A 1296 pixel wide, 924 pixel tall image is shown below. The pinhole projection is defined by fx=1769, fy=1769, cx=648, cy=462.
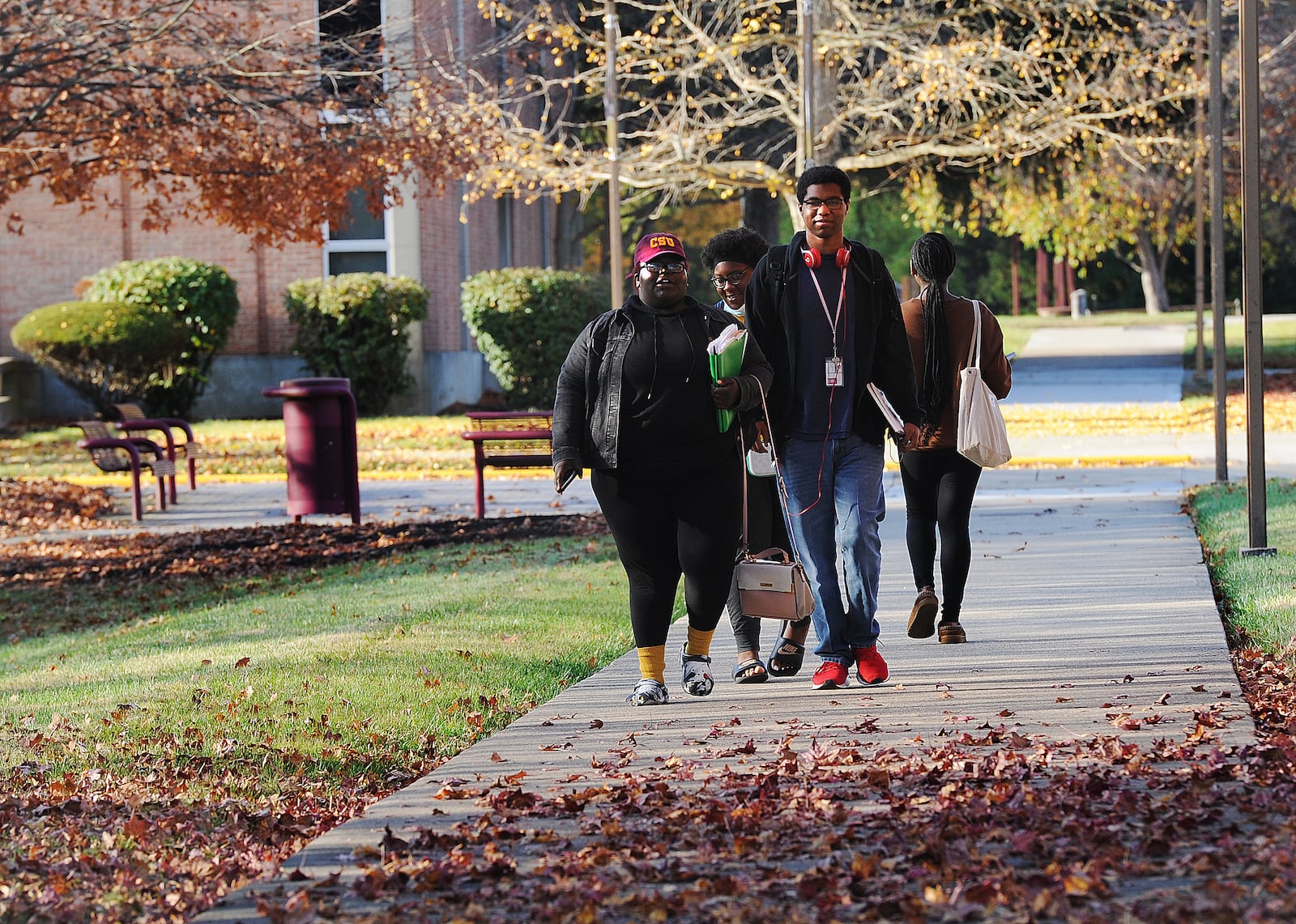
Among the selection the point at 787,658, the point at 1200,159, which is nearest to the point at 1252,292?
the point at 787,658

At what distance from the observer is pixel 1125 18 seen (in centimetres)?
2270

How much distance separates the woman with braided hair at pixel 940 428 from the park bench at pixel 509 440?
21.8ft

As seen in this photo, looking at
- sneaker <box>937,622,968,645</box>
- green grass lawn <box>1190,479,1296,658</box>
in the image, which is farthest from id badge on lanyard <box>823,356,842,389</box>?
green grass lawn <box>1190,479,1296,658</box>

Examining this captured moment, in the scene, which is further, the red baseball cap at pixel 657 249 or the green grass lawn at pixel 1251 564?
the green grass lawn at pixel 1251 564

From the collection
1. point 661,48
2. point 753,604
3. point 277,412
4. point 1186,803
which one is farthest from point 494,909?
point 277,412

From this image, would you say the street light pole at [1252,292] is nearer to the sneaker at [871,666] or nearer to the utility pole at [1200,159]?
the sneaker at [871,666]

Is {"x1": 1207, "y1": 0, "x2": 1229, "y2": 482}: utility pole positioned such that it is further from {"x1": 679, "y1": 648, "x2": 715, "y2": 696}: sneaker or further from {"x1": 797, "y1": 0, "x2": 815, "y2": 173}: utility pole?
{"x1": 679, "y1": 648, "x2": 715, "y2": 696}: sneaker

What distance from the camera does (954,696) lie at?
22.1 feet

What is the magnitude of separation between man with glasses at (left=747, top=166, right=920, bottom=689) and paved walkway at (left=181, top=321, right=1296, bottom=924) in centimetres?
43

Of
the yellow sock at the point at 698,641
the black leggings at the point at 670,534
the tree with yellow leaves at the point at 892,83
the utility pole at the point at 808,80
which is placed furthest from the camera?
the tree with yellow leaves at the point at 892,83

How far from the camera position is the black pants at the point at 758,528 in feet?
23.7

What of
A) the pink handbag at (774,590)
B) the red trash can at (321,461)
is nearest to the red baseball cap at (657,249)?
the pink handbag at (774,590)

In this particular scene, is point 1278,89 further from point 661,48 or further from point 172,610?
point 172,610

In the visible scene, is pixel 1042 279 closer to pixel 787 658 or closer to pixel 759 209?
pixel 759 209
